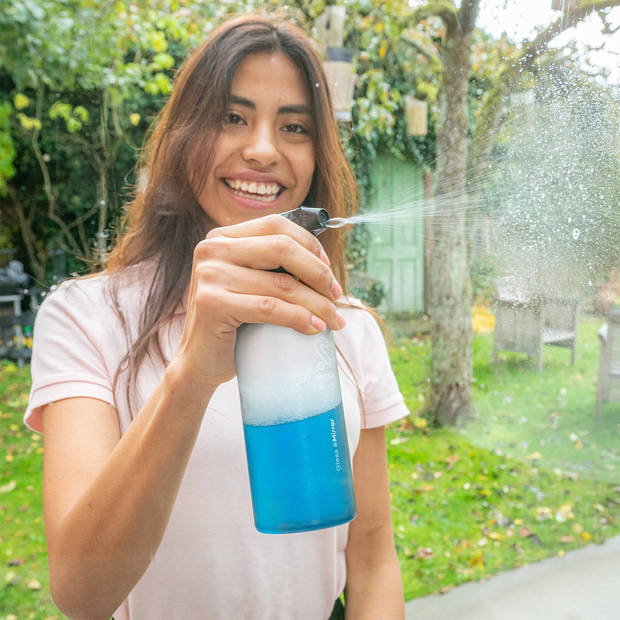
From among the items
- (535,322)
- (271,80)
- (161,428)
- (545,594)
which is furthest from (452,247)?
(545,594)

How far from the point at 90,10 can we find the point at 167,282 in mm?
1531

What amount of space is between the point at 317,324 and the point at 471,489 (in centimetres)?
139

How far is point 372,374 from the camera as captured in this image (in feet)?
3.49

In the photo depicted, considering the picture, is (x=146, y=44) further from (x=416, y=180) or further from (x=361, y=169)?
(x=416, y=180)

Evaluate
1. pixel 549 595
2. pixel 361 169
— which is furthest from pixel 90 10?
pixel 549 595

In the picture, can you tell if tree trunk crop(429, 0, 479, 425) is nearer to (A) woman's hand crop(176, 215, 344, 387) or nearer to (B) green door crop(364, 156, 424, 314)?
(B) green door crop(364, 156, 424, 314)

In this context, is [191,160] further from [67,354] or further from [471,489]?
[471,489]

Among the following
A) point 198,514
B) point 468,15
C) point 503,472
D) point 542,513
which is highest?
point 468,15

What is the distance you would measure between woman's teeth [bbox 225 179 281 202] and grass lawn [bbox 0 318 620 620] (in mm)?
476

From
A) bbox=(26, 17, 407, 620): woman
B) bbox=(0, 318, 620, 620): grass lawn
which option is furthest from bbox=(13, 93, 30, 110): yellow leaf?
bbox=(26, 17, 407, 620): woman

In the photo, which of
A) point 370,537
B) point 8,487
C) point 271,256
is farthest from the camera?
point 8,487

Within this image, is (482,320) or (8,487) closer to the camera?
(482,320)

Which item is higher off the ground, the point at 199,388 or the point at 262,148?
the point at 262,148

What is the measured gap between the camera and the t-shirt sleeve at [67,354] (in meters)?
0.81
